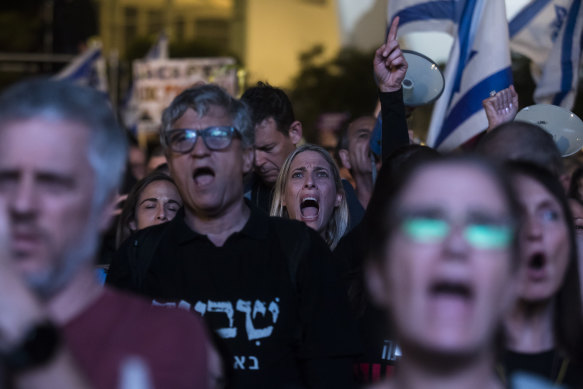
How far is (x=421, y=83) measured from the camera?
211 inches

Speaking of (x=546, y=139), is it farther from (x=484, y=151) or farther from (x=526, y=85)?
(x=526, y=85)

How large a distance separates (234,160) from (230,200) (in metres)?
0.16

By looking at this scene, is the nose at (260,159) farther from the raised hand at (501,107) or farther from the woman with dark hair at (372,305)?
the woman with dark hair at (372,305)

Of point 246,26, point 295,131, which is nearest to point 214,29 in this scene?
point 246,26

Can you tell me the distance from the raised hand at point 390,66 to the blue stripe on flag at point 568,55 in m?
2.86

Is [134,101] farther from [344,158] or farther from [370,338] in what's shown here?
[370,338]

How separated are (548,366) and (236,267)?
3.51 feet

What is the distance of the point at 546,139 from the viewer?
305cm

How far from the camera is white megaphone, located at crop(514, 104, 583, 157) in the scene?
16.8 ft

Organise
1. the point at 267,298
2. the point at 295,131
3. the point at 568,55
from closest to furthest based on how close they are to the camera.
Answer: the point at 267,298, the point at 295,131, the point at 568,55

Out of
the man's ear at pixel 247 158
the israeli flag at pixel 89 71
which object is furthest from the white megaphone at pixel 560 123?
the israeli flag at pixel 89 71

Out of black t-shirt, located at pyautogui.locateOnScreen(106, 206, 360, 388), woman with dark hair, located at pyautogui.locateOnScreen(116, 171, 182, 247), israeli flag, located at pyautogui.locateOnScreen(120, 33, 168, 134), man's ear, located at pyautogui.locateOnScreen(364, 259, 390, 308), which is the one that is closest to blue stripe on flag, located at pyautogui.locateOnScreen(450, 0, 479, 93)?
woman with dark hair, located at pyautogui.locateOnScreen(116, 171, 182, 247)

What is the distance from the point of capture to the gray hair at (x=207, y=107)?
3.46 m

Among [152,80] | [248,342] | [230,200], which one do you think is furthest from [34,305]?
[152,80]
